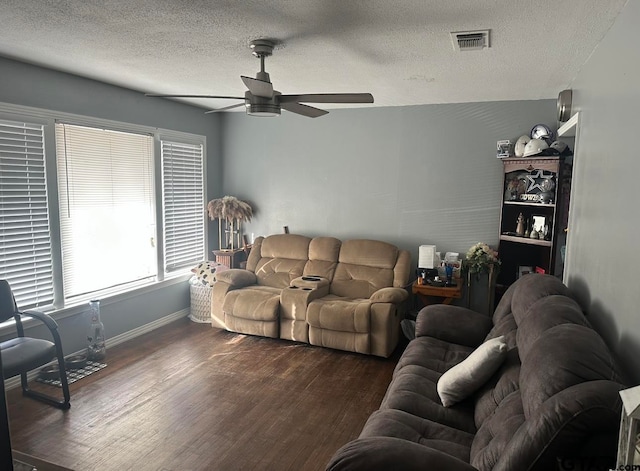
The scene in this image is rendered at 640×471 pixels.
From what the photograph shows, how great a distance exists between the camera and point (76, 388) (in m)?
3.50

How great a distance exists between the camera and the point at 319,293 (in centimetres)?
468

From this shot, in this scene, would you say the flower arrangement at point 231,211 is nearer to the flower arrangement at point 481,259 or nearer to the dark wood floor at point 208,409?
the dark wood floor at point 208,409

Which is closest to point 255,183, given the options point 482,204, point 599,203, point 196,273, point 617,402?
point 196,273

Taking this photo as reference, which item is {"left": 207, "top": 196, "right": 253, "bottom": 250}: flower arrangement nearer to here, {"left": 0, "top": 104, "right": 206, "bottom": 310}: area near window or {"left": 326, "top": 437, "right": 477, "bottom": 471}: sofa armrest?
{"left": 0, "top": 104, "right": 206, "bottom": 310}: area near window

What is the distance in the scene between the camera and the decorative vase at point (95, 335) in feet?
13.1

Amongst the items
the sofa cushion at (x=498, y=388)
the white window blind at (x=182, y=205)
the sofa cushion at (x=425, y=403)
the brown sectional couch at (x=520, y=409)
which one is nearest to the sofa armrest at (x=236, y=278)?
the white window blind at (x=182, y=205)

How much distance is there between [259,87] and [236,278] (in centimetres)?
270

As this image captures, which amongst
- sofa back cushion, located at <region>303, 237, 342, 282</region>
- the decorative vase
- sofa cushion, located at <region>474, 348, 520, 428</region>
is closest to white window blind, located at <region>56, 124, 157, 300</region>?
the decorative vase

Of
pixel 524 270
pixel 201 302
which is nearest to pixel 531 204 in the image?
pixel 524 270

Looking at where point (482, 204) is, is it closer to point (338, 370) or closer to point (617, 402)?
point (338, 370)

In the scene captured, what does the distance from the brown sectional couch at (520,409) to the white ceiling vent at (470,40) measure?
150 cm

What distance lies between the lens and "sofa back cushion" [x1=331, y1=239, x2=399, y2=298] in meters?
4.79

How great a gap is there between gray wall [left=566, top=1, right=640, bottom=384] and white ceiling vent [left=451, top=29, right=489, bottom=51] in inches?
25.9

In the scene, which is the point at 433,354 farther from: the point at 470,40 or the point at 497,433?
the point at 470,40
